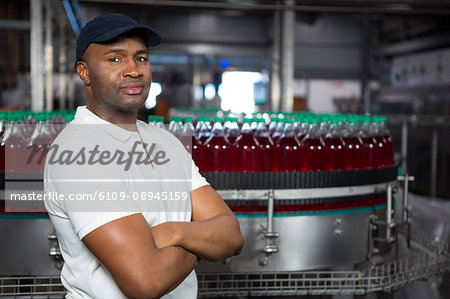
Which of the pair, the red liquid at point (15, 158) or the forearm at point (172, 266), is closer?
the forearm at point (172, 266)

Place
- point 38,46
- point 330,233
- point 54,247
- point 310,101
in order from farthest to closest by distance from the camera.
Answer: point 310,101 < point 38,46 < point 330,233 < point 54,247

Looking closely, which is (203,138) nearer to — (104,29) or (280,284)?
(280,284)

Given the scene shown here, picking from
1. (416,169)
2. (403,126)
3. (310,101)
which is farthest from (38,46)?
(310,101)

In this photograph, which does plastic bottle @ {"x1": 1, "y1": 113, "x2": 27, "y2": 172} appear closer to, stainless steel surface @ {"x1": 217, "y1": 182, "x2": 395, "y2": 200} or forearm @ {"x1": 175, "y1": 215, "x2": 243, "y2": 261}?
stainless steel surface @ {"x1": 217, "y1": 182, "x2": 395, "y2": 200}

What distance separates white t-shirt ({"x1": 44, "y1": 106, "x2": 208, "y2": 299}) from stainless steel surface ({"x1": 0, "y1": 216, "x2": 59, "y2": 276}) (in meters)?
0.98

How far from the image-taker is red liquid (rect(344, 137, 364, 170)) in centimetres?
241

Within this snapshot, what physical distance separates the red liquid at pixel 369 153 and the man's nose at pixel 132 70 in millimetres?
1522

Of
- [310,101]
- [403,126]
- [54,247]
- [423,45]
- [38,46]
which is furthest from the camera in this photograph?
[310,101]

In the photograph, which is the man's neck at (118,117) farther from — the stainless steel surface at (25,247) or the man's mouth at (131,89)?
the stainless steel surface at (25,247)

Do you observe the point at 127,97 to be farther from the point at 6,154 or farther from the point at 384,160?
the point at 384,160

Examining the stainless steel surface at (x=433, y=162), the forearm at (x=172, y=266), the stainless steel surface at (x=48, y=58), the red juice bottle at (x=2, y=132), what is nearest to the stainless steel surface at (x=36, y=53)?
the stainless steel surface at (x=48, y=58)

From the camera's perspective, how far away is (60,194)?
115cm

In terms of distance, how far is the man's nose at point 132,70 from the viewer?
1.25 metres

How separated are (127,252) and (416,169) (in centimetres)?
622
